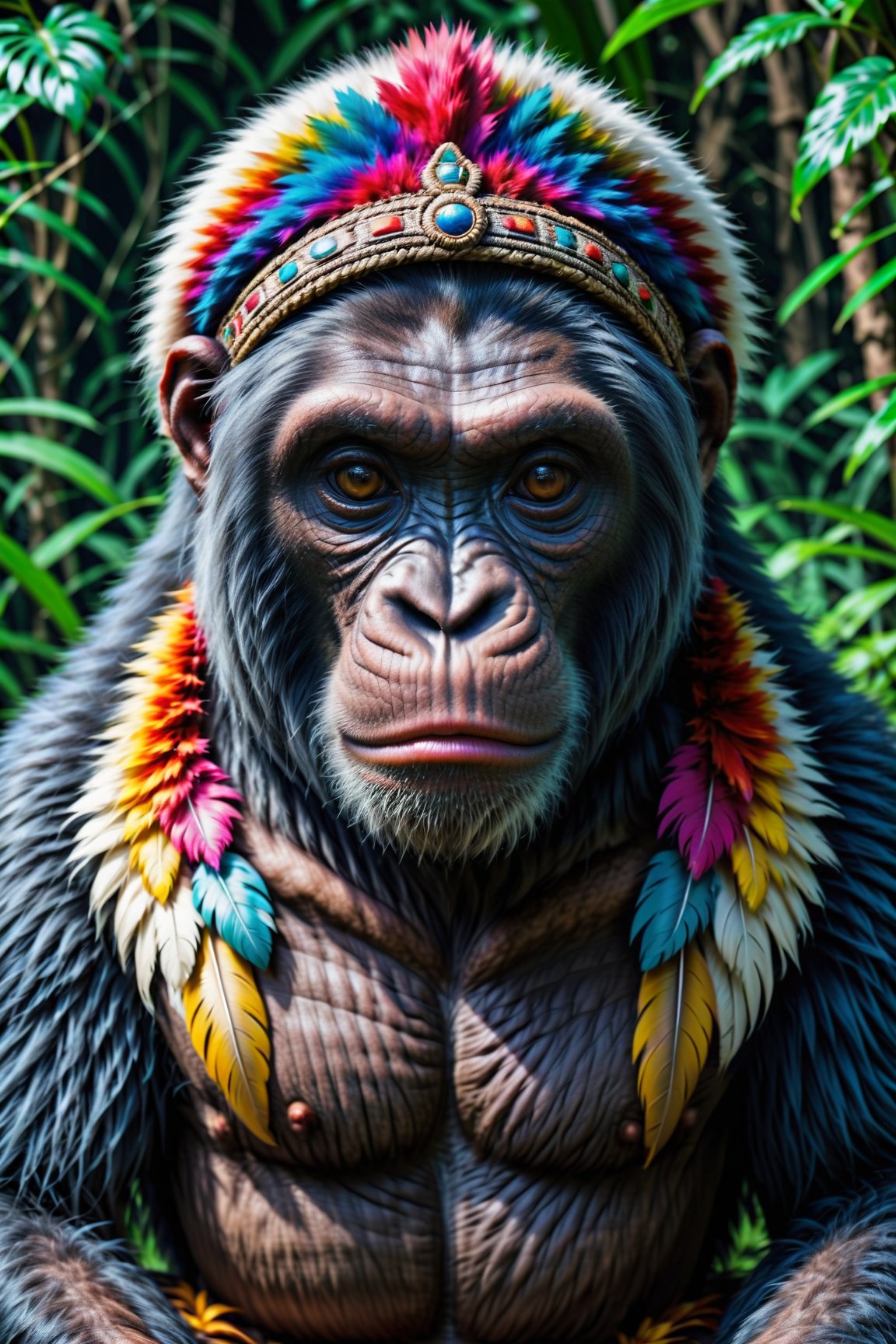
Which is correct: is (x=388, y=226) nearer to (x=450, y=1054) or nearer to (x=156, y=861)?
(x=156, y=861)

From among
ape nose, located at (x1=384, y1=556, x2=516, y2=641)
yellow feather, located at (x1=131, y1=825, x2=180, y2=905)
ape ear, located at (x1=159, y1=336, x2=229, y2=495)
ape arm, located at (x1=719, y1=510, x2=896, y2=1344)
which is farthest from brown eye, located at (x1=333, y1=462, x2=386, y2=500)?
ape arm, located at (x1=719, y1=510, x2=896, y2=1344)

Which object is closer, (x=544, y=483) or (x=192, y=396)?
(x=544, y=483)

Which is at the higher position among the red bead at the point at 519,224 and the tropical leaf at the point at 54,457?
the red bead at the point at 519,224

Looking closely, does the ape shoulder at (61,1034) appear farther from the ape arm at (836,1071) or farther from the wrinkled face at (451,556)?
the ape arm at (836,1071)

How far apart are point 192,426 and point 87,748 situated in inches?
18.7

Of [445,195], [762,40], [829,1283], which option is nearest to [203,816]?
[445,195]

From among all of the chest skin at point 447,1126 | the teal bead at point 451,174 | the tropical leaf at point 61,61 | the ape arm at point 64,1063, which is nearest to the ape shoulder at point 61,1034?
the ape arm at point 64,1063

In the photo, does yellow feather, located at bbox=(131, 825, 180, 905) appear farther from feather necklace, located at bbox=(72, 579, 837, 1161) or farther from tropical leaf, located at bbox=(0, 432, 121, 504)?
tropical leaf, located at bbox=(0, 432, 121, 504)

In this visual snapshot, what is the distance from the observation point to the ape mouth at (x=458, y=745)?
1.67 metres

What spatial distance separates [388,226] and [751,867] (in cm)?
90

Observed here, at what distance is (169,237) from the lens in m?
2.19

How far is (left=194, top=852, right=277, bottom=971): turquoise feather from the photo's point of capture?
1.93 metres

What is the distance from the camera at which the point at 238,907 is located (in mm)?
1940

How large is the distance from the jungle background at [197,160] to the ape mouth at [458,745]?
4.08ft
